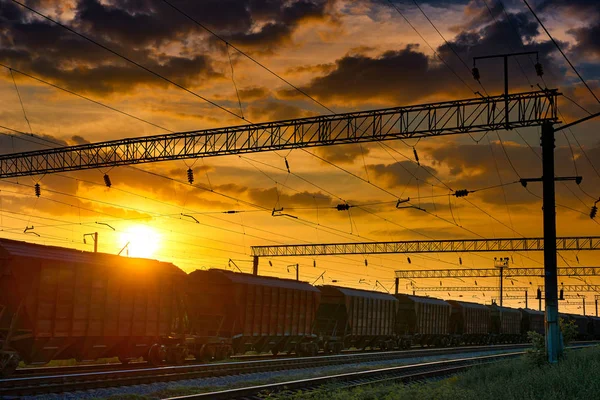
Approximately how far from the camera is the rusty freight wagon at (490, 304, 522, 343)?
71.3m

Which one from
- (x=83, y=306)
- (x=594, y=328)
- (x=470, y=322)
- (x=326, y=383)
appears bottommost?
(x=326, y=383)

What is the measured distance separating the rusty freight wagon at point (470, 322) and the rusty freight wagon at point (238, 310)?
29.4 metres

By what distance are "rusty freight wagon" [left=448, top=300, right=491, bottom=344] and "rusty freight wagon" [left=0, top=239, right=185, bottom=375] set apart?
38294mm

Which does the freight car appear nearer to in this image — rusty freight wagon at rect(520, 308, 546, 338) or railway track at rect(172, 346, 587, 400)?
rusty freight wagon at rect(520, 308, 546, 338)

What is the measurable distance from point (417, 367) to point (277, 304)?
8.17 meters

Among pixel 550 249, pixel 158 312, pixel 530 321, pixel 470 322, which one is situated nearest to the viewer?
pixel 550 249

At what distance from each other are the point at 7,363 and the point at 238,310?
12.5 m

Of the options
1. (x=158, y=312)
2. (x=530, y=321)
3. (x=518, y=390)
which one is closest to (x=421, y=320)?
(x=158, y=312)

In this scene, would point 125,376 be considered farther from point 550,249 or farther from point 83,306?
point 550,249

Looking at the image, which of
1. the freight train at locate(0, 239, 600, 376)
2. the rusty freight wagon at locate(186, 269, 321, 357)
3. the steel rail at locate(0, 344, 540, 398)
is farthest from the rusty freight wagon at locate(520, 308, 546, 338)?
the steel rail at locate(0, 344, 540, 398)

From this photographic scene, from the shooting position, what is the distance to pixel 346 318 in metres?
41.2

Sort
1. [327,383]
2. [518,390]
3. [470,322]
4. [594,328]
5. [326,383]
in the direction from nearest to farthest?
[518,390]
[327,383]
[326,383]
[470,322]
[594,328]

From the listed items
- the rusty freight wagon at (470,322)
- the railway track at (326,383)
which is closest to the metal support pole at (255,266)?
the rusty freight wagon at (470,322)

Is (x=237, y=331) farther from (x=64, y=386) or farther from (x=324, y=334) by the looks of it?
(x=64, y=386)
